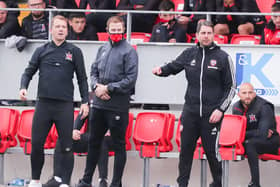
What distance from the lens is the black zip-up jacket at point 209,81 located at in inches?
345

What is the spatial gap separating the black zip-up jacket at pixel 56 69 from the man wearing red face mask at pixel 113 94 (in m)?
0.38

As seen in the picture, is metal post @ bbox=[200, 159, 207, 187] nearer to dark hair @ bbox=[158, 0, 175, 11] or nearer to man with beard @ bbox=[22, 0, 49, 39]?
dark hair @ bbox=[158, 0, 175, 11]

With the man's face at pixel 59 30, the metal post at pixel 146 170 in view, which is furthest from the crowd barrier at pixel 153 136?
the man's face at pixel 59 30

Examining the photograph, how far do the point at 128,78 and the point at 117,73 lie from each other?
0.15 m

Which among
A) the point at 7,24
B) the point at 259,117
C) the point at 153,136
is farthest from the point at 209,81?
the point at 7,24

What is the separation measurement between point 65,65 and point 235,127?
2790 millimetres

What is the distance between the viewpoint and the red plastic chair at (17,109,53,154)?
10789 mm

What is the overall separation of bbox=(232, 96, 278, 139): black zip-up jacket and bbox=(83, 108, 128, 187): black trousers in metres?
2.07

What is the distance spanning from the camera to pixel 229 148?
10344mm

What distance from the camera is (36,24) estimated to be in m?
11.9

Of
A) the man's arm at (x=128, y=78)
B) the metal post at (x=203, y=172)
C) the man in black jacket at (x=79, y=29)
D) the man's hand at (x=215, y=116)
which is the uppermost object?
the man in black jacket at (x=79, y=29)

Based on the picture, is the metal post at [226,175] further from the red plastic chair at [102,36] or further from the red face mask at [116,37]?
the red plastic chair at [102,36]

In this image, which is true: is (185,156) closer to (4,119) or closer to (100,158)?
(100,158)

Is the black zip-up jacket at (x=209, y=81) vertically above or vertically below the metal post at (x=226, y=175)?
above
